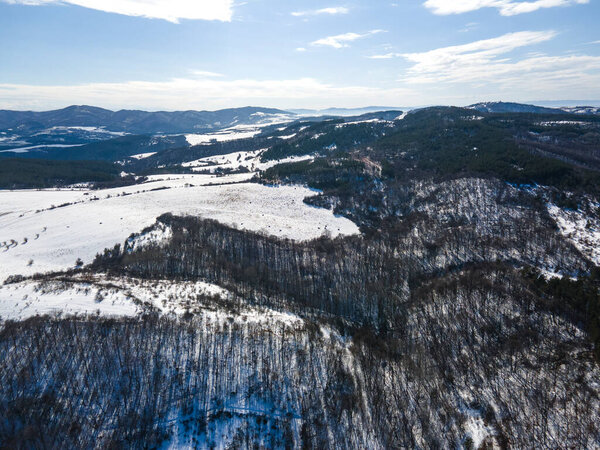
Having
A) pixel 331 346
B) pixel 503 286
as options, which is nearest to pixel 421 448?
pixel 331 346

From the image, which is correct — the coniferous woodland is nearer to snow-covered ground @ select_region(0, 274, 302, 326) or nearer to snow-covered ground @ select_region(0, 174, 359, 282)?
snow-covered ground @ select_region(0, 274, 302, 326)

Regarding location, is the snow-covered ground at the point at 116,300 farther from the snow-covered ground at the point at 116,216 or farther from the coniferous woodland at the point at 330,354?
the snow-covered ground at the point at 116,216

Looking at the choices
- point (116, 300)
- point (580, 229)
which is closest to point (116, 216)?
point (116, 300)

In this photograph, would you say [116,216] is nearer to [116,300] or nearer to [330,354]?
[116,300]

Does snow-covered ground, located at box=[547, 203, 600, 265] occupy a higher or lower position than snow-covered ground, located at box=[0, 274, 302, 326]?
higher

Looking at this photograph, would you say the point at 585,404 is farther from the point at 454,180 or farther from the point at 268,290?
the point at 454,180

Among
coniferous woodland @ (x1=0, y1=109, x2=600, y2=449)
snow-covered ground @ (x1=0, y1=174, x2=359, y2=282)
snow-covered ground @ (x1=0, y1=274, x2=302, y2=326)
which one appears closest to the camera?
coniferous woodland @ (x1=0, y1=109, x2=600, y2=449)

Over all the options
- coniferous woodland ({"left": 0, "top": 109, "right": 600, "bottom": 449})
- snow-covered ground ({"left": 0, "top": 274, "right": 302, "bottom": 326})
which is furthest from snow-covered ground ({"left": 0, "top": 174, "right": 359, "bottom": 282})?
snow-covered ground ({"left": 0, "top": 274, "right": 302, "bottom": 326})
